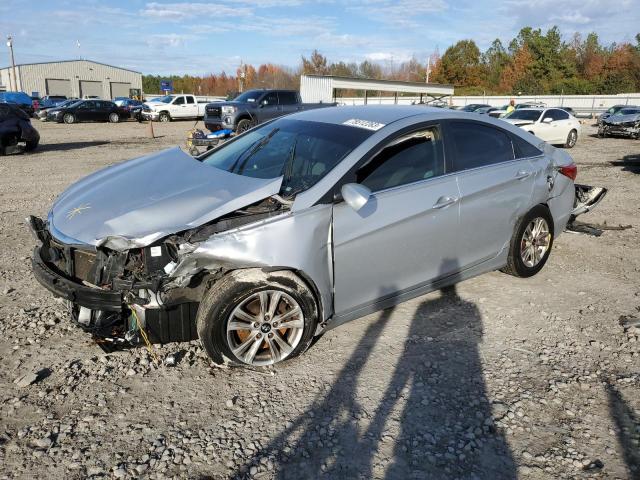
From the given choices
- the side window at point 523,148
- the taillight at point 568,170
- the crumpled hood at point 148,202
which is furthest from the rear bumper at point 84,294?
the taillight at point 568,170

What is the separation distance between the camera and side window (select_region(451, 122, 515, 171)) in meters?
4.14

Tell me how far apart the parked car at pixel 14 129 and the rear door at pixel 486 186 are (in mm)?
13809

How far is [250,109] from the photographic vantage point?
1853cm

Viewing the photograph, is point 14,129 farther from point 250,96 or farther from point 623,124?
point 623,124

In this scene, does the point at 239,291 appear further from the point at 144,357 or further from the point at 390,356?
the point at 390,356

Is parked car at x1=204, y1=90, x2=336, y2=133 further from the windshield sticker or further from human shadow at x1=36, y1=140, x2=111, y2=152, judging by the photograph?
the windshield sticker

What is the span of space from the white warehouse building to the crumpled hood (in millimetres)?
65577

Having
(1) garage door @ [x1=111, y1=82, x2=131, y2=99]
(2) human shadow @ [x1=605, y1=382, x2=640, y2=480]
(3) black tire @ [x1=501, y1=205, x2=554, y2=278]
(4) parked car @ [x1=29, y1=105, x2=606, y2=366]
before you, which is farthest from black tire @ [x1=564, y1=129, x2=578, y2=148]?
(1) garage door @ [x1=111, y1=82, x2=131, y2=99]

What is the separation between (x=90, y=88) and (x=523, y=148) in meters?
72.1

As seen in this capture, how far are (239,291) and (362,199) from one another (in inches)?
38.3

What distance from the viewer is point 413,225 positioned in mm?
3678

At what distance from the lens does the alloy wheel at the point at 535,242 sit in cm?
475

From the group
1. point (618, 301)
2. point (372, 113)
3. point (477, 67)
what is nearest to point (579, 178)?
point (618, 301)

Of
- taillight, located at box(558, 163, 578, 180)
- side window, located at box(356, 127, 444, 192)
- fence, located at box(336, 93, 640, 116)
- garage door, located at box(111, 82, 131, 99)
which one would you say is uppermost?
garage door, located at box(111, 82, 131, 99)
